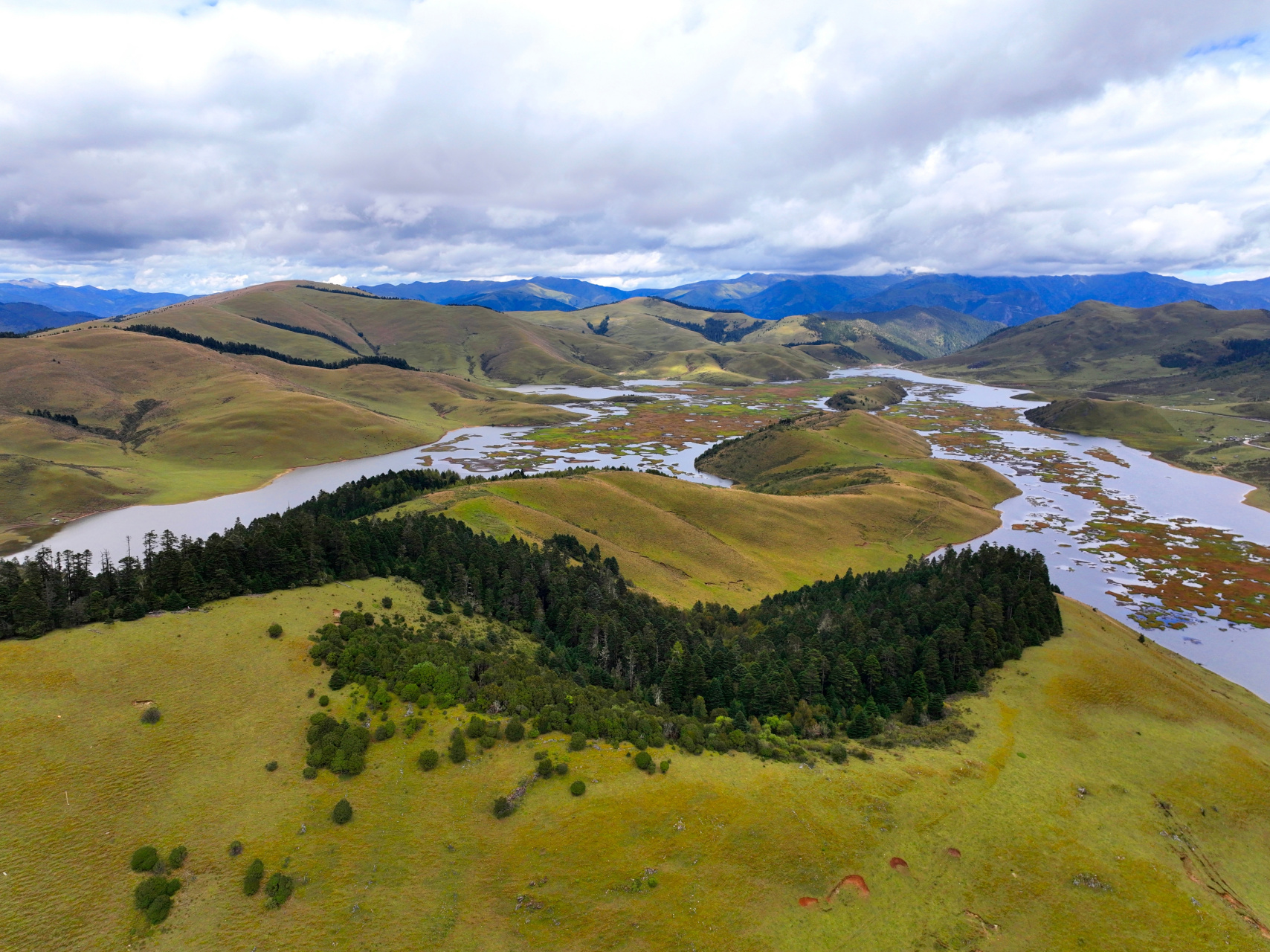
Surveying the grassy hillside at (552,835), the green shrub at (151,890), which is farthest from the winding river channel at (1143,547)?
the green shrub at (151,890)

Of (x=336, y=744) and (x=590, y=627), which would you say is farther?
(x=590, y=627)

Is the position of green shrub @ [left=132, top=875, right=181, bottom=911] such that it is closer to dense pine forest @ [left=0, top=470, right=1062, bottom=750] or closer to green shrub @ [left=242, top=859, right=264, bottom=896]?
green shrub @ [left=242, top=859, right=264, bottom=896]

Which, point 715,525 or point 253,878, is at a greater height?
point 253,878

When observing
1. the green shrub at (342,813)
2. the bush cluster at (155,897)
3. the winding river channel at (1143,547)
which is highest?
the bush cluster at (155,897)

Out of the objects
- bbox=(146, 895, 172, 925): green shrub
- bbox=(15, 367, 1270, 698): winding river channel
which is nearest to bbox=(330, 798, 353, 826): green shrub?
bbox=(146, 895, 172, 925): green shrub

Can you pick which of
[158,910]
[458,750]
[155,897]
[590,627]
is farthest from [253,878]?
[590,627]

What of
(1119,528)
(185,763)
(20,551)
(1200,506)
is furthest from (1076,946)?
(1200,506)

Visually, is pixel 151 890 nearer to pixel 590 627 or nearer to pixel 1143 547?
pixel 590 627

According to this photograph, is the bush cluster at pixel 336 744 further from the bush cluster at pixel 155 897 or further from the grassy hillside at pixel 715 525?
the grassy hillside at pixel 715 525
